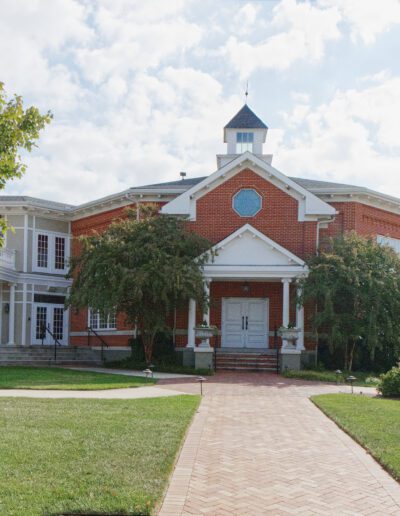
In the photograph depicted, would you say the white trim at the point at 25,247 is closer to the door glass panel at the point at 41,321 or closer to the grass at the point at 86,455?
the door glass panel at the point at 41,321

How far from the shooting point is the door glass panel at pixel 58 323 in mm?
31016

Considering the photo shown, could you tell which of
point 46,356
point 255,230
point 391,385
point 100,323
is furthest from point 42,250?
point 391,385

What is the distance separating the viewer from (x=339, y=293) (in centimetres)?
2258

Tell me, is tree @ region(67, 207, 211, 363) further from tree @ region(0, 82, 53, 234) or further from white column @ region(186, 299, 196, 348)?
tree @ region(0, 82, 53, 234)

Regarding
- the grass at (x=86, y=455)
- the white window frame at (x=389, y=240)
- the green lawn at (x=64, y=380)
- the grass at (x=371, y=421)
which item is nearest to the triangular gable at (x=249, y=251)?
the green lawn at (x=64, y=380)

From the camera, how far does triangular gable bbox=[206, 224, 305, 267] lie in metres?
23.7

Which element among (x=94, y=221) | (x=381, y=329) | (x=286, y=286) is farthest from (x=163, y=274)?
(x=94, y=221)

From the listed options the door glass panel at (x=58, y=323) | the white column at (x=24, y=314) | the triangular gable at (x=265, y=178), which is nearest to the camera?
the triangular gable at (x=265, y=178)

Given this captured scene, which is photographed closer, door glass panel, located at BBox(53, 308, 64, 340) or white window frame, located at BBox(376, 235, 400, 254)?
white window frame, located at BBox(376, 235, 400, 254)

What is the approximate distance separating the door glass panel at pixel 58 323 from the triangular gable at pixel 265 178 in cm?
910

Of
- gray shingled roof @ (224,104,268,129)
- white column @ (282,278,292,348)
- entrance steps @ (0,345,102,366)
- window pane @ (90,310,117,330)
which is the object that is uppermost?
gray shingled roof @ (224,104,268,129)

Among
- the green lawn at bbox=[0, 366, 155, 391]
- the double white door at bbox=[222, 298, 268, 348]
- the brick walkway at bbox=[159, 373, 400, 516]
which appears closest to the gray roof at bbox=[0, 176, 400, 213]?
the double white door at bbox=[222, 298, 268, 348]

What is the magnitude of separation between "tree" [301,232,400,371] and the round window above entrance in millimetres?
3556

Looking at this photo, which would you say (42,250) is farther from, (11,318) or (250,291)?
(250,291)
